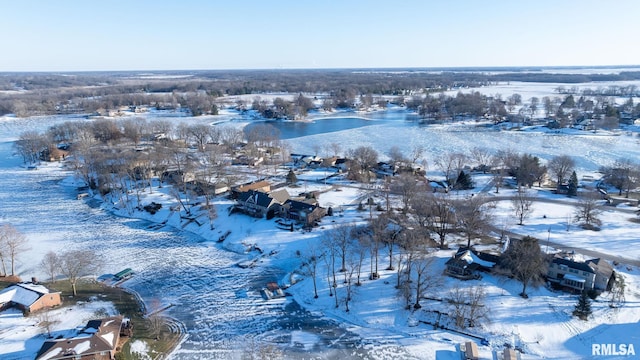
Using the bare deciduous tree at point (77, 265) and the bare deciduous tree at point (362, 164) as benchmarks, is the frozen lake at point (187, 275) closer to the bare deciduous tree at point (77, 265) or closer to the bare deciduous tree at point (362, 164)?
the bare deciduous tree at point (77, 265)

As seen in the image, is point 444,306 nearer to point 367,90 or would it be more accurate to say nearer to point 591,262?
point 591,262

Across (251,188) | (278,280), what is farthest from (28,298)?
(251,188)

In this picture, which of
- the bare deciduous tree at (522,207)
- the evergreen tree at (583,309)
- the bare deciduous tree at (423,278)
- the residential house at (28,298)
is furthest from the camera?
the bare deciduous tree at (522,207)

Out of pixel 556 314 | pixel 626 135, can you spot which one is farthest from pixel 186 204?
pixel 626 135

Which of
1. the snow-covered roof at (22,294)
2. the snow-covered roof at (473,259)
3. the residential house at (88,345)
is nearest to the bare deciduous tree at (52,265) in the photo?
the snow-covered roof at (22,294)

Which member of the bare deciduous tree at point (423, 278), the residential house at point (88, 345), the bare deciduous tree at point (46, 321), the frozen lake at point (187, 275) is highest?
the bare deciduous tree at point (423, 278)

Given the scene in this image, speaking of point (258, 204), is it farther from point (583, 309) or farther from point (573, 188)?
point (573, 188)
